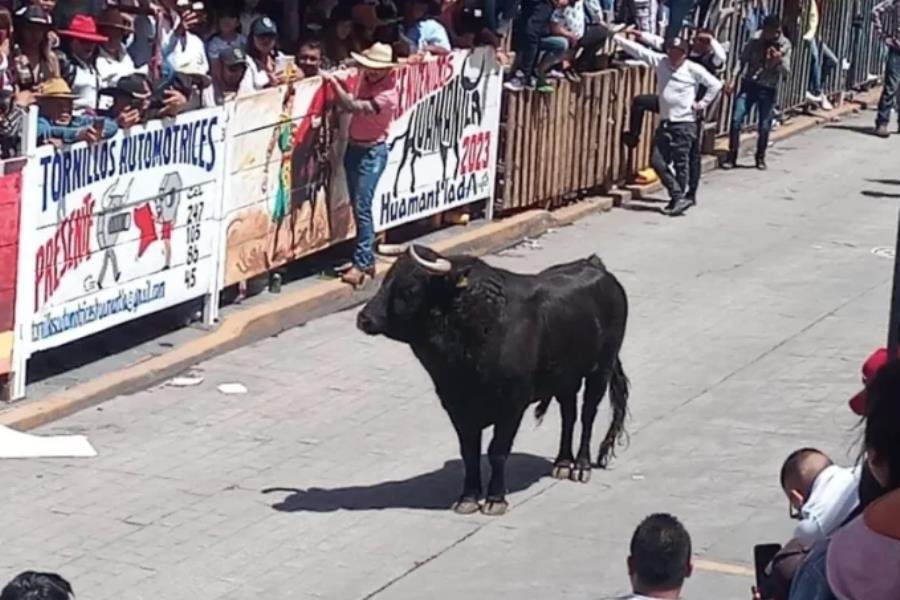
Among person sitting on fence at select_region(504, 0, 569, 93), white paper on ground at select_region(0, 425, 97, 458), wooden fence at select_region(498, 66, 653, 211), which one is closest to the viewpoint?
white paper on ground at select_region(0, 425, 97, 458)

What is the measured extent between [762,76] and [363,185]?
8278mm

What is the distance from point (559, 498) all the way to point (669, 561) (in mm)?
5221

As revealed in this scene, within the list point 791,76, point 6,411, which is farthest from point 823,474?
point 791,76

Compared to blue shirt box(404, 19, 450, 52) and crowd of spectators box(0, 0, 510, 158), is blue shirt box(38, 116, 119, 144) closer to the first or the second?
crowd of spectators box(0, 0, 510, 158)

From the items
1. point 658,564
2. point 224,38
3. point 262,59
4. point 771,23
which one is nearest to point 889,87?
point 771,23

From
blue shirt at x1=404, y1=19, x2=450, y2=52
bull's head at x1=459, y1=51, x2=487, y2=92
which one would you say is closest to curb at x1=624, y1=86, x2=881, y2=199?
bull's head at x1=459, y1=51, x2=487, y2=92

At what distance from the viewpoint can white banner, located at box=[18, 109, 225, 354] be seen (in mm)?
12039

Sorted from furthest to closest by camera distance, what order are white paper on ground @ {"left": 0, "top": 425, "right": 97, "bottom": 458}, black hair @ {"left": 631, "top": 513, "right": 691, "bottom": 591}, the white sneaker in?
the white sneaker, white paper on ground @ {"left": 0, "top": 425, "right": 97, "bottom": 458}, black hair @ {"left": 631, "top": 513, "right": 691, "bottom": 591}

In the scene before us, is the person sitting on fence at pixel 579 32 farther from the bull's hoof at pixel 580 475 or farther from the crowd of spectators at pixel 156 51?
the bull's hoof at pixel 580 475

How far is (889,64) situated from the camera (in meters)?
26.6

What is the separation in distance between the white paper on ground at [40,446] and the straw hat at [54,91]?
6.62 feet

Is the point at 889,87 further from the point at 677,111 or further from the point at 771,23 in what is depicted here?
the point at 677,111

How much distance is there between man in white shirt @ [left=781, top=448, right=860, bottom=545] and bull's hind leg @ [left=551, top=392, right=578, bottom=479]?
4.74m

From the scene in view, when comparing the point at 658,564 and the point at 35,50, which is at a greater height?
the point at 35,50
